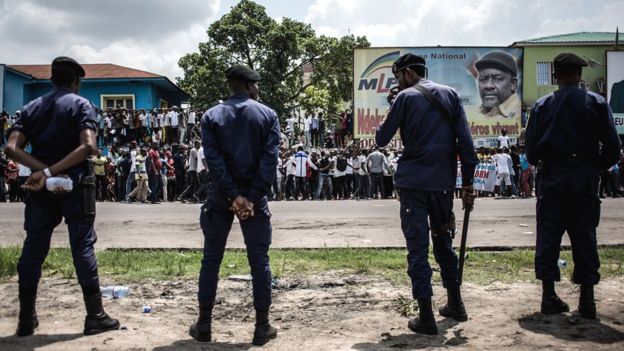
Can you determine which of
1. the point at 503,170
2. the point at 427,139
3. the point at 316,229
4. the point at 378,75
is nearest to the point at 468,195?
the point at 427,139

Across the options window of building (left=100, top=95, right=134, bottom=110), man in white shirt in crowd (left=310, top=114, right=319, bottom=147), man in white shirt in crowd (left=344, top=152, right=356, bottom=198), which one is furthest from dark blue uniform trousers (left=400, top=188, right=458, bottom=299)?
window of building (left=100, top=95, right=134, bottom=110)

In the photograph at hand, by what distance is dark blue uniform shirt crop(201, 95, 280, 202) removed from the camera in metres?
3.95

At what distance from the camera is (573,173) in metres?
4.39

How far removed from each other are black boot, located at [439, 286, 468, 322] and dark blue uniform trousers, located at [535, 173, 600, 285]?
2.31 feet

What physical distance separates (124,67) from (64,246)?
31604 mm

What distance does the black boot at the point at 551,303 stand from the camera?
4.41 metres

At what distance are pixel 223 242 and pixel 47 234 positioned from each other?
1.21 meters

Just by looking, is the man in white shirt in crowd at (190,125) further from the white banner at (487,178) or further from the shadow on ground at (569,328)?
the shadow on ground at (569,328)

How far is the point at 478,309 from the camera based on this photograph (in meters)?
4.55

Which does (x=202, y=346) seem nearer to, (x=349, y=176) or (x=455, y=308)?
(x=455, y=308)

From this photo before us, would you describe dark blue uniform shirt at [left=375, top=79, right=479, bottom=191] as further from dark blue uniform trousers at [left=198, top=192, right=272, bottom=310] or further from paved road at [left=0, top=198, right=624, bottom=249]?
paved road at [left=0, top=198, right=624, bottom=249]

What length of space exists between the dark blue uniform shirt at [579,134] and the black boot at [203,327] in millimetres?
2760

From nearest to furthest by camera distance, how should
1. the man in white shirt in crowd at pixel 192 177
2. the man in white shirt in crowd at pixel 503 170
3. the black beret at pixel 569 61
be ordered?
the black beret at pixel 569 61
the man in white shirt in crowd at pixel 192 177
the man in white shirt in crowd at pixel 503 170

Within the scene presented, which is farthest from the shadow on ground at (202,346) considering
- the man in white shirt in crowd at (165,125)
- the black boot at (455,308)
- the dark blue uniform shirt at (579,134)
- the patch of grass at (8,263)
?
the man in white shirt in crowd at (165,125)
